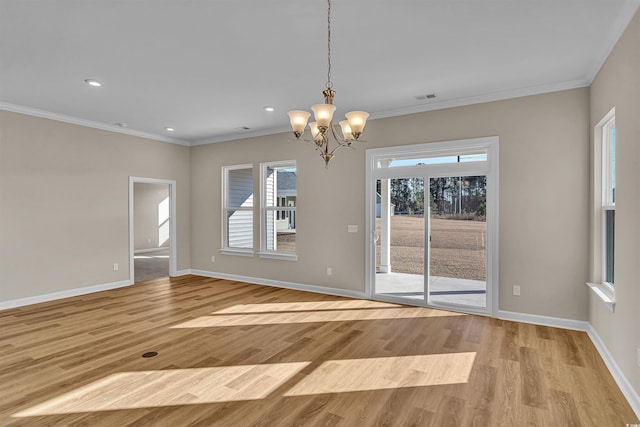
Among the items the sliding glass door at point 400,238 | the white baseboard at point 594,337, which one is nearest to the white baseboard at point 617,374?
the white baseboard at point 594,337

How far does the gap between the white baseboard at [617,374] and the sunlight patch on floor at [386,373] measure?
103 cm

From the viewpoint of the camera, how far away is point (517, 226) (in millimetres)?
4082

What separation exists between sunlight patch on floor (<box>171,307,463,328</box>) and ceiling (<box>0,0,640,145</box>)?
275cm

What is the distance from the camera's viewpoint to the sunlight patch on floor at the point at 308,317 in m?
4.08

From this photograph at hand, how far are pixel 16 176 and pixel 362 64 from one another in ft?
16.1

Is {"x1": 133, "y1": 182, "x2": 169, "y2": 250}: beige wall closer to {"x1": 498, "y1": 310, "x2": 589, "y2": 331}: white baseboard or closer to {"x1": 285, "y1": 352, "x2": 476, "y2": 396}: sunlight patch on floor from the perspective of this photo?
{"x1": 285, "y1": 352, "x2": 476, "y2": 396}: sunlight patch on floor

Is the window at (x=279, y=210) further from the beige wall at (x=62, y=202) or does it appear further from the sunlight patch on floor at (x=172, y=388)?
the sunlight patch on floor at (x=172, y=388)

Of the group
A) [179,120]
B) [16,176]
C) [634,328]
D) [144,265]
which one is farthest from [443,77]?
[144,265]

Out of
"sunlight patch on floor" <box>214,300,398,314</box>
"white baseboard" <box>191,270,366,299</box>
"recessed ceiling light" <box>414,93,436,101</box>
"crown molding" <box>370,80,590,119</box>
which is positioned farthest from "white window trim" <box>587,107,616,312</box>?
"white baseboard" <box>191,270,366,299</box>

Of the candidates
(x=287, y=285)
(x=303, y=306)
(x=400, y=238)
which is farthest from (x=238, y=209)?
(x=400, y=238)

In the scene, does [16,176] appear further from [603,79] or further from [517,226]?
[603,79]

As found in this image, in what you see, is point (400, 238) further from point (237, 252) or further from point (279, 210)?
point (237, 252)

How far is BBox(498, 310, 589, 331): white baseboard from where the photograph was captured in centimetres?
378

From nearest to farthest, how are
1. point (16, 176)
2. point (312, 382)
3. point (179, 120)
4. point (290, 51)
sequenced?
point (312, 382)
point (290, 51)
point (16, 176)
point (179, 120)
